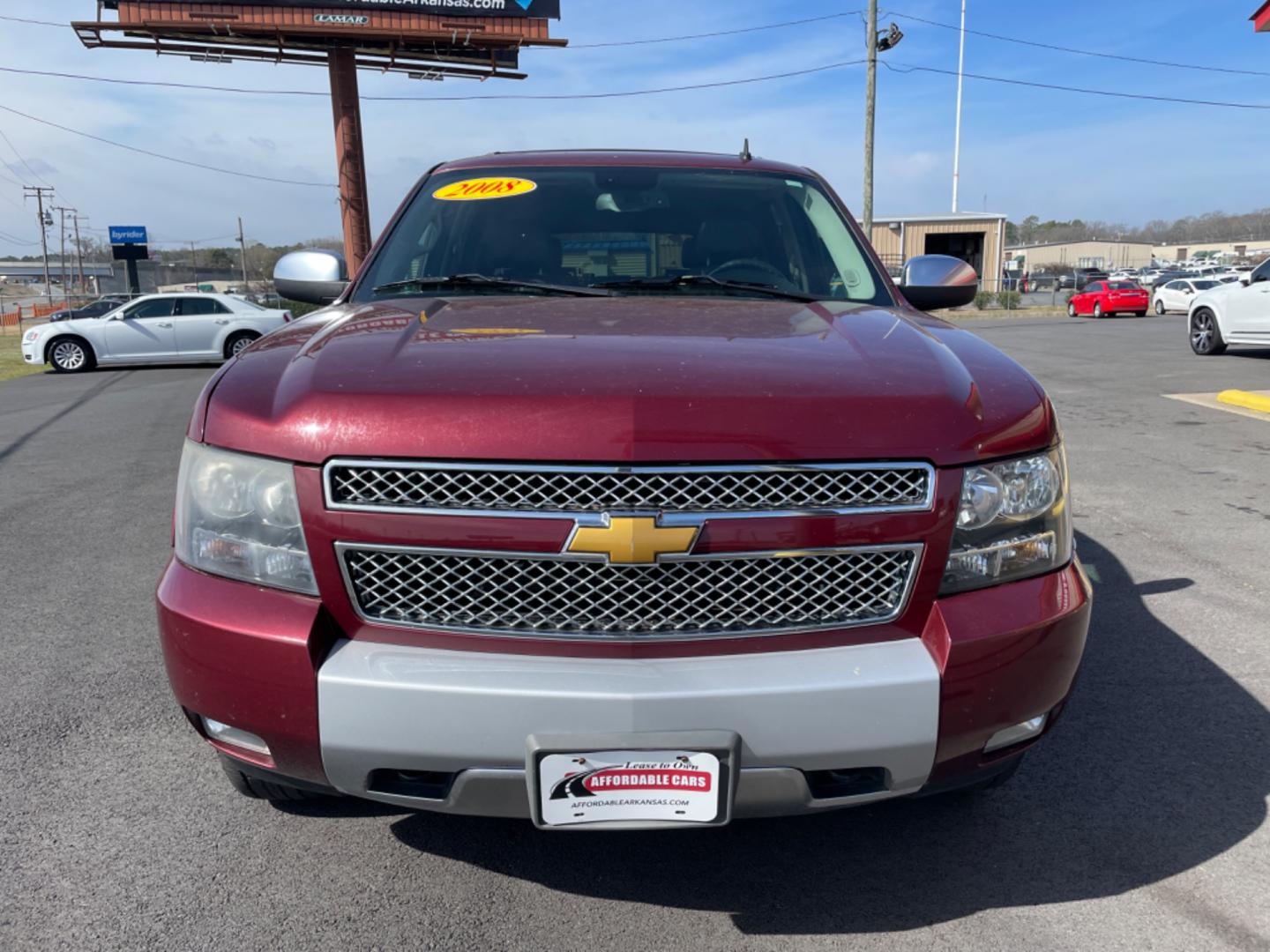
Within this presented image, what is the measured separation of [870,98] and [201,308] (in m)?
16.8

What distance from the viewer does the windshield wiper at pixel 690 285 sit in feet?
9.65

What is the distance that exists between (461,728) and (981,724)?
1.00 m

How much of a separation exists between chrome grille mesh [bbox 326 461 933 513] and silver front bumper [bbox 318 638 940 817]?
0.93 ft

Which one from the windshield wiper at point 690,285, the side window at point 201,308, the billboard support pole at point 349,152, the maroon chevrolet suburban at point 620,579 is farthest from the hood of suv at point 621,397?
the billboard support pole at point 349,152

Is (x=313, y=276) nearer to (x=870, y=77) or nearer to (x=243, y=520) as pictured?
(x=243, y=520)

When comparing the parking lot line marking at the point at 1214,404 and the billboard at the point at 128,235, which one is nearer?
the parking lot line marking at the point at 1214,404

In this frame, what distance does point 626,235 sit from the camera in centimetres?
Result: 327

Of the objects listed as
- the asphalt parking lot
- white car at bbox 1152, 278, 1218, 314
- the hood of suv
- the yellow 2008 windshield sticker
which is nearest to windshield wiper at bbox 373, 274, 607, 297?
the yellow 2008 windshield sticker

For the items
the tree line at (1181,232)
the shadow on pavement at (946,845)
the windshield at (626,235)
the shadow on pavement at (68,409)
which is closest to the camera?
the shadow on pavement at (946,845)

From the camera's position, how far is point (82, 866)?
7.61 feet

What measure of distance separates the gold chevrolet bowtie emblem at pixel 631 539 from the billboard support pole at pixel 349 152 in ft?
77.6

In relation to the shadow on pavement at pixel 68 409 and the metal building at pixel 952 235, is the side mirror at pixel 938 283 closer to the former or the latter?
the shadow on pavement at pixel 68 409

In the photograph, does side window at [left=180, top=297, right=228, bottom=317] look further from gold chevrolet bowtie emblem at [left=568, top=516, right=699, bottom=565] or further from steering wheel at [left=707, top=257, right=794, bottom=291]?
gold chevrolet bowtie emblem at [left=568, top=516, right=699, bottom=565]

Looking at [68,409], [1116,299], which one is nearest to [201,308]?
[68,409]
